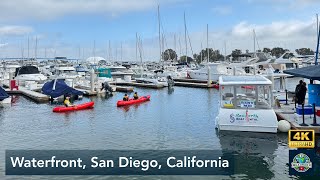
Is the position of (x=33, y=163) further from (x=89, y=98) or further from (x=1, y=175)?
(x=89, y=98)

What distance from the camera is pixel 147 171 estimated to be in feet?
47.4

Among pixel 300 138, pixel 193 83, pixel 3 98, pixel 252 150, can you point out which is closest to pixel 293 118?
pixel 252 150

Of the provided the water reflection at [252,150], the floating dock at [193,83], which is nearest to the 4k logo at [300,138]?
the water reflection at [252,150]

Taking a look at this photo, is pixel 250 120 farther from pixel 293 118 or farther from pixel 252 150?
pixel 293 118

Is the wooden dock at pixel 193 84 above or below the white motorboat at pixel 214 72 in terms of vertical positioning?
below

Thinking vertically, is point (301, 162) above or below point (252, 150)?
above

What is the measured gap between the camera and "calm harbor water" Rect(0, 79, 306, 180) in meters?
15.7

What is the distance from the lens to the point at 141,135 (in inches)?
837

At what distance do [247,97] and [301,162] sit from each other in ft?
30.5

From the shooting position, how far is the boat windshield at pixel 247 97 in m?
19.8

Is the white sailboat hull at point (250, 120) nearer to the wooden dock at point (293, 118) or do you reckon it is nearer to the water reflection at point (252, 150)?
the water reflection at point (252, 150)

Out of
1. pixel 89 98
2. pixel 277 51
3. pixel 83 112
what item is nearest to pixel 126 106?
pixel 83 112

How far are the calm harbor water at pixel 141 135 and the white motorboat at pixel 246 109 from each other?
473 millimetres

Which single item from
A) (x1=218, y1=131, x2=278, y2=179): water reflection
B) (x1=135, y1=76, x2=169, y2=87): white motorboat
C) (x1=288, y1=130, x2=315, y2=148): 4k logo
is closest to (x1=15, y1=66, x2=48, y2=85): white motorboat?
(x1=135, y1=76, x2=169, y2=87): white motorboat
